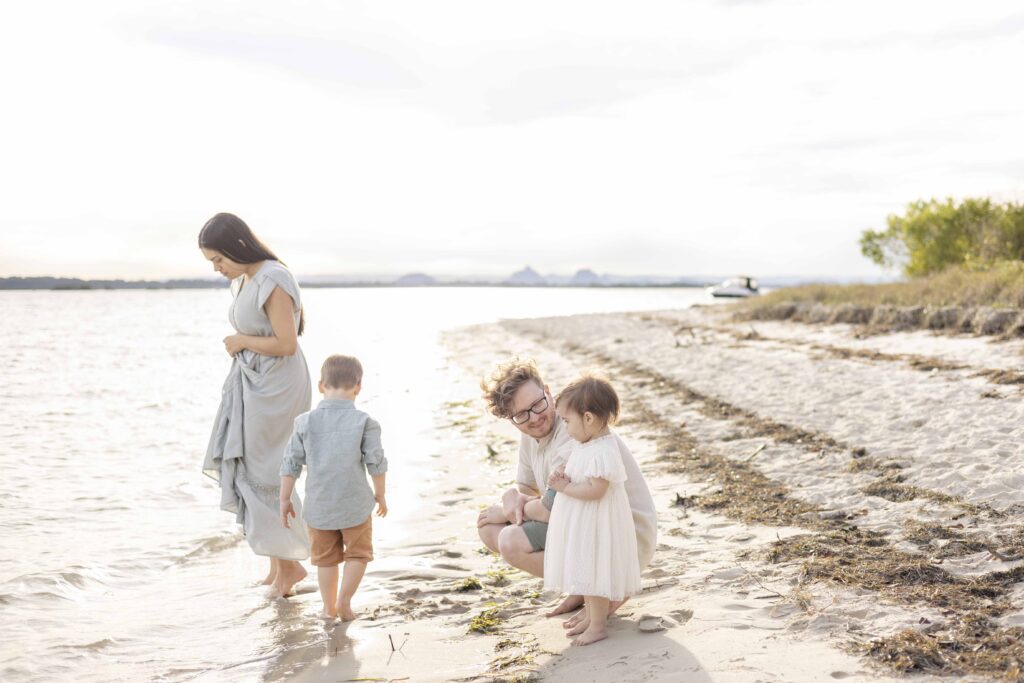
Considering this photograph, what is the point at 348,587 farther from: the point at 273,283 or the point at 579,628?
the point at 273,283

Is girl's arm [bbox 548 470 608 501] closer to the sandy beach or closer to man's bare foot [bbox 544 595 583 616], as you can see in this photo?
the sandy beach

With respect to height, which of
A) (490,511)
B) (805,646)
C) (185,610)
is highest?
(490,511)

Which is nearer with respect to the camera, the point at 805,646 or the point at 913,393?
the point at 805,646

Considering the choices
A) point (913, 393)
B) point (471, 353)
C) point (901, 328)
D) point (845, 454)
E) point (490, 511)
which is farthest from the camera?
point (471, 353)

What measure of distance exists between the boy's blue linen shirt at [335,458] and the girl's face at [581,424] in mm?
1161

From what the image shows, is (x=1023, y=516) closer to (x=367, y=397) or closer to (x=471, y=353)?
(x=367, y=397)

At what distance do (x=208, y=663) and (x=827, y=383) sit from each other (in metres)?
8.00

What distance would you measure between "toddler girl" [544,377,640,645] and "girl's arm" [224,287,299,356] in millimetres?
1772

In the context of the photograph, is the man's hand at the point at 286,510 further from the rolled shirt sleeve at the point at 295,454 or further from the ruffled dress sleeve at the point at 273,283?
the ruffled dress sleeve at the point at 273,283

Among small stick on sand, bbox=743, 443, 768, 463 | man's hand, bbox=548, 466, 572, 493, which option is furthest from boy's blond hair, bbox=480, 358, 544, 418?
small stick on sand, bbox=743, 443, 768, 463

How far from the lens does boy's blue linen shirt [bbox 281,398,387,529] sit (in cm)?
416

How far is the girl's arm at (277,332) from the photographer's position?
4.52m

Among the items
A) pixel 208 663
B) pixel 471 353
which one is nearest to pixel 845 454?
pixel 208 663

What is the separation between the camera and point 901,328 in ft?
49.6
